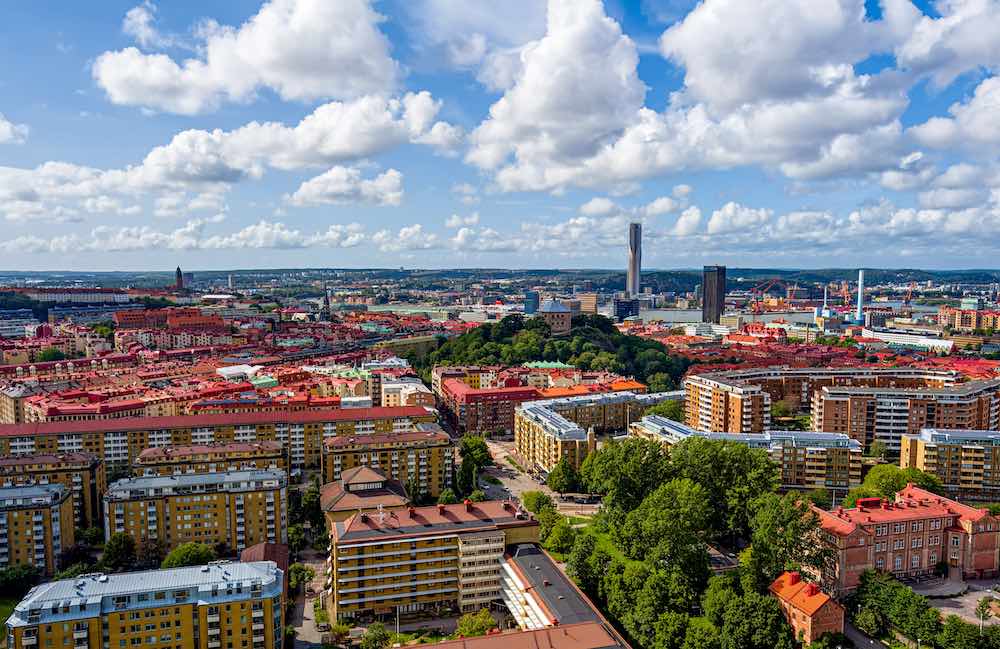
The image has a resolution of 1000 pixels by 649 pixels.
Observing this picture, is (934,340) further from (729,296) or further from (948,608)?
(729,296)

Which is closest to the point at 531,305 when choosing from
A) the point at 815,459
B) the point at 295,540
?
the point at 815,459

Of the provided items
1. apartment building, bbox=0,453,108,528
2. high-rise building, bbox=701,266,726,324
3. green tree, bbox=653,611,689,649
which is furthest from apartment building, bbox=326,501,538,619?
high-rise building, bbox=701,266,726,324

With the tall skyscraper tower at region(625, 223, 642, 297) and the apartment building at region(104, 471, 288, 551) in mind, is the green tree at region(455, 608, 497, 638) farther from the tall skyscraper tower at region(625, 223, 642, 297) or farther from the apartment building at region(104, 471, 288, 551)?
the tall skyscraper tower at region(625, 223, 642, 297)

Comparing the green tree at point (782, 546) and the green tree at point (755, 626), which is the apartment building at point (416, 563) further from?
the green tree at point (782, 546)

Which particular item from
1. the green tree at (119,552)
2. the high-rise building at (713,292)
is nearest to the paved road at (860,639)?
the green tree at (119,552)

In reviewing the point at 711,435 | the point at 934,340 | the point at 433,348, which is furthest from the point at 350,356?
the point at 934,340
